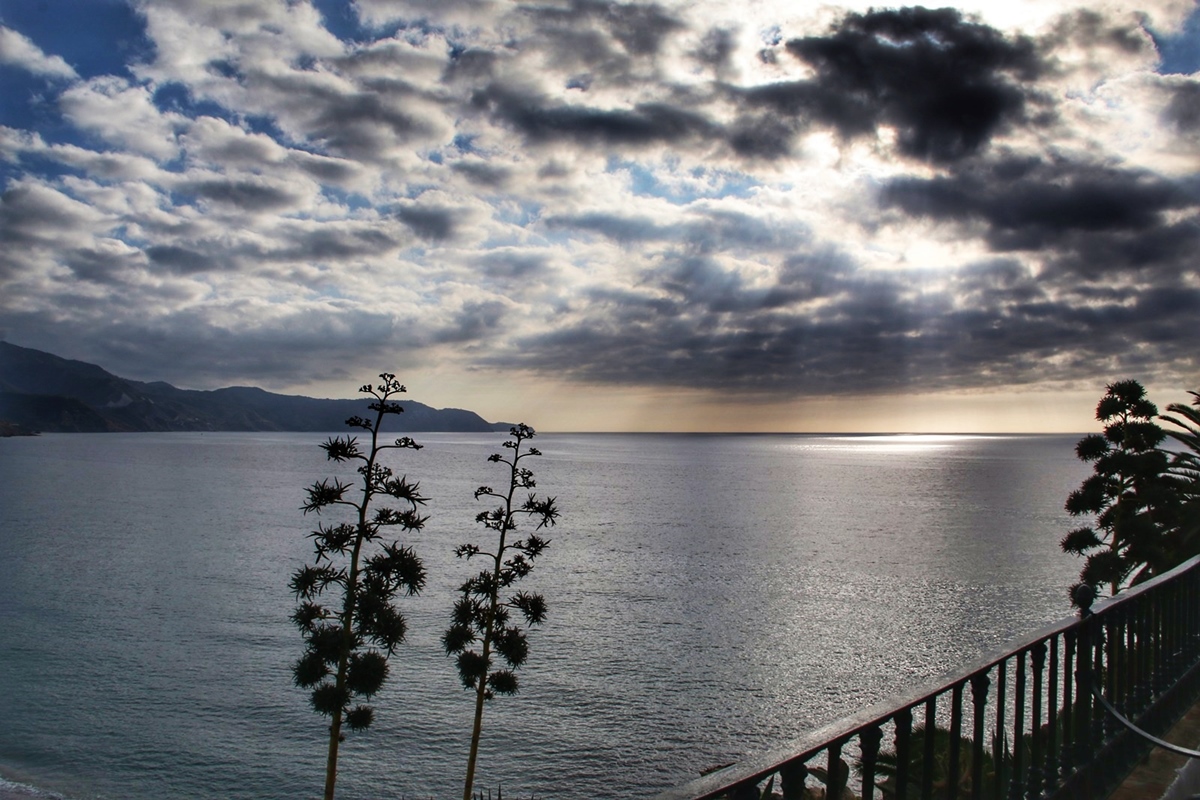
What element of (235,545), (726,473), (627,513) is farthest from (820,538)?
(726,473)

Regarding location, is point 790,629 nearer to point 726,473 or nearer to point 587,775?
point 587,775

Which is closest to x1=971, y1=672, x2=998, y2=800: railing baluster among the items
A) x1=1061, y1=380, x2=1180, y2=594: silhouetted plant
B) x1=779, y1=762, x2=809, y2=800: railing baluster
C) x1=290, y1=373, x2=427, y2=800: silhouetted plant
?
x1=779, y1=762, x2=809, y2=800: railing baluster

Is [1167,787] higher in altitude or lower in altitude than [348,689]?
higher

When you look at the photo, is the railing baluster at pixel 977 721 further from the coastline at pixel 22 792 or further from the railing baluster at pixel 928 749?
the coastline at pixel 22 792

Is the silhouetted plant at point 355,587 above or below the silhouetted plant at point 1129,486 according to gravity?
below

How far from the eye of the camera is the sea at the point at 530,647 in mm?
25125

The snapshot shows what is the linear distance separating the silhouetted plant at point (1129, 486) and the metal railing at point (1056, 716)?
14.7m

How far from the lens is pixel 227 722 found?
28516mm

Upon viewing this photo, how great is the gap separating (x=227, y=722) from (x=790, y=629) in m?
25.8

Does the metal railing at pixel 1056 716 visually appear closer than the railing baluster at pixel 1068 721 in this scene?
Yes

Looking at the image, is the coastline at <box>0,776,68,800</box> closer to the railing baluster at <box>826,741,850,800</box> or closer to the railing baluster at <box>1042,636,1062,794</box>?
the railing baluster at <box>1042,636,1062,794</box>

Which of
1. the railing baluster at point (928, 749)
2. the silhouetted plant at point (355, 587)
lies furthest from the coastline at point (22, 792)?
the railing baluster at point (928, 749)

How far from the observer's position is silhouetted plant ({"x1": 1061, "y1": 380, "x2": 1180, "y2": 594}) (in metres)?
18.2

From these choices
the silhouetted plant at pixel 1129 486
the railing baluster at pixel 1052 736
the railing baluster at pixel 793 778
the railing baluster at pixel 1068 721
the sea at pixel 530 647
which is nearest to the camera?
the railing baluster at pixel 793 778
